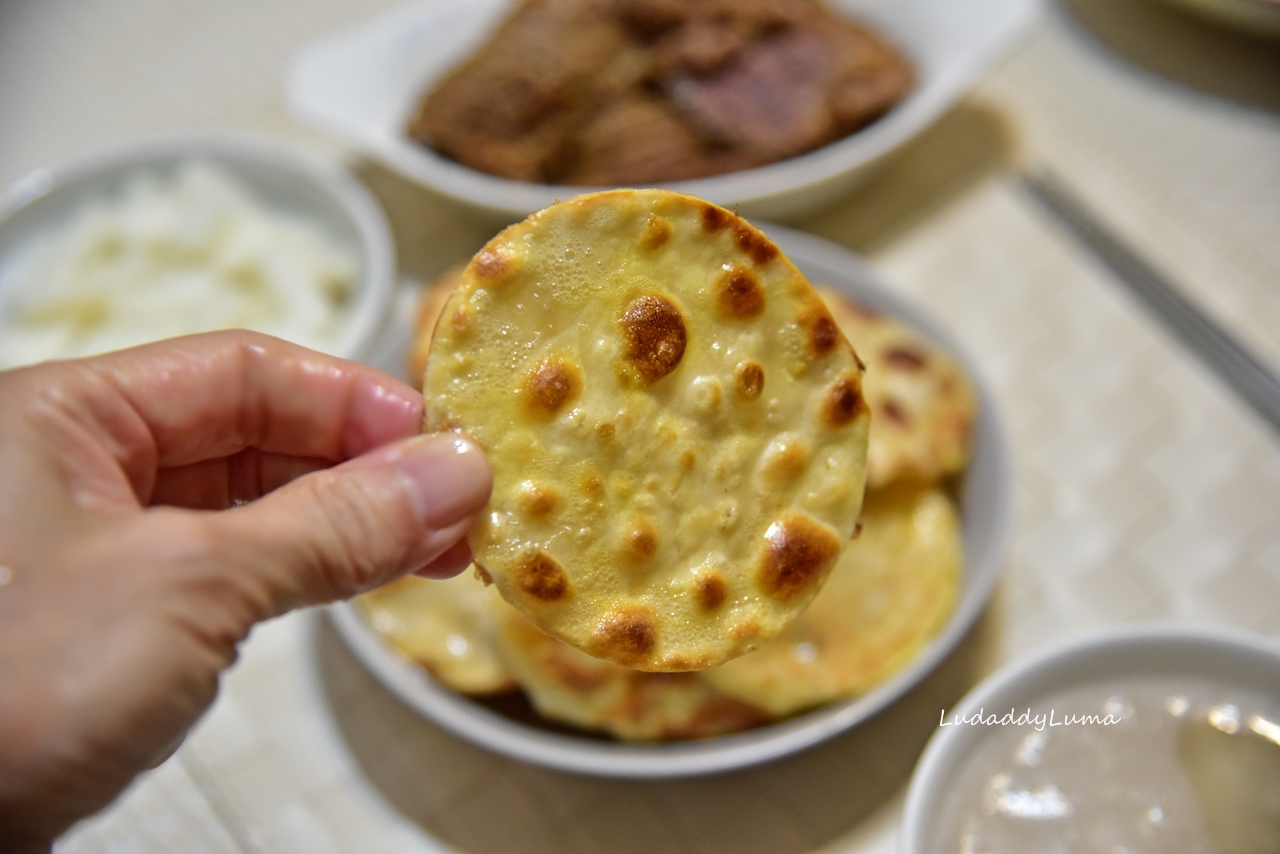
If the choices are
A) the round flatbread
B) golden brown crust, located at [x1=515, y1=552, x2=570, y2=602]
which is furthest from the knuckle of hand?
the round flatbread

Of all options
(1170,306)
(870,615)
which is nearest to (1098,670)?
(870,615)

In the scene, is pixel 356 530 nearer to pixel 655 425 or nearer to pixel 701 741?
pixel 655 425

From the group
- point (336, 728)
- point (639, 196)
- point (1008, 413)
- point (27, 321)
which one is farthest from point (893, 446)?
point (27, 321)

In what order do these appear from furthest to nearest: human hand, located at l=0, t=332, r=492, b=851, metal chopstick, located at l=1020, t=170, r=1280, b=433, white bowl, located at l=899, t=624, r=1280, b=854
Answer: metal chopstick, located at l=1020, t=170, r=1280, b=433 → white bowl, located at l=899, t=624, r=1280, b=854 → human hand, located at l=0, t=332, r=492, b=851

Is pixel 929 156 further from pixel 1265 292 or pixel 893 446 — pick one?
pixel 893 446

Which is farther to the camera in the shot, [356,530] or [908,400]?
[908,400]

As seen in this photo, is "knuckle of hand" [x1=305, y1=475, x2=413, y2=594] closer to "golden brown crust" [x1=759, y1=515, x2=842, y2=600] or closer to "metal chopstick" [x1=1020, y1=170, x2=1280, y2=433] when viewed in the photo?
"golden brown crust" [x1=759, y1=515, x2=842, y2=600]
